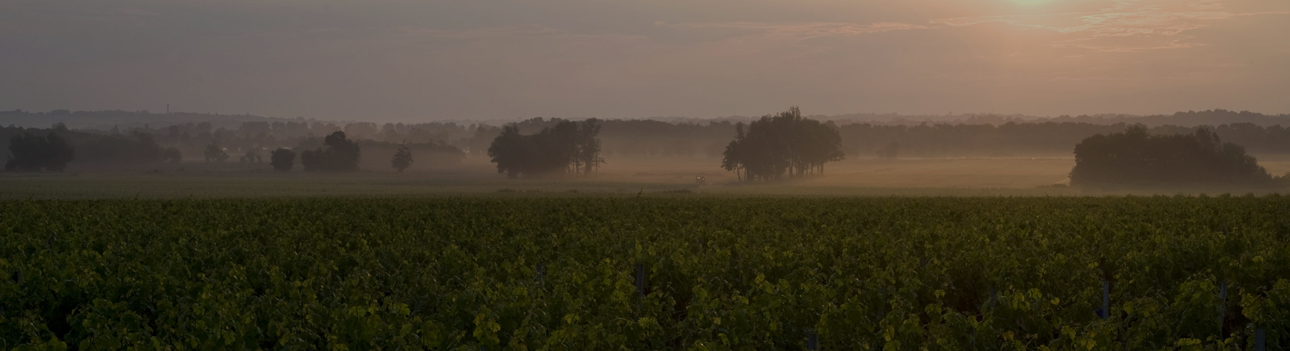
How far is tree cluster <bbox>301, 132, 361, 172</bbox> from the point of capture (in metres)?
122

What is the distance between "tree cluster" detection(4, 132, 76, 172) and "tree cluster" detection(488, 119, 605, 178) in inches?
1930

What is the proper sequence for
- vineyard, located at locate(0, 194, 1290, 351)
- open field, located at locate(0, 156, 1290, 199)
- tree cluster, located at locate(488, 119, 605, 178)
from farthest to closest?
tree cluster, located at locate(488, 119, 605, 178) < open field, located at locate(0, 156, 1290, 199) < vineyard, located at locate(0, 194, 1290, 351)

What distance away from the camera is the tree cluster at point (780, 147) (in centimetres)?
9981

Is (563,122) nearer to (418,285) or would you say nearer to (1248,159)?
(1248,159)

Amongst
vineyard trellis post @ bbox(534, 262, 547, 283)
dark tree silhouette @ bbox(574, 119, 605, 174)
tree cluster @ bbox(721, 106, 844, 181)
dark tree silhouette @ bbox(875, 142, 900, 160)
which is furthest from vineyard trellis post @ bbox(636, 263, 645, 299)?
dark tree silhouette @ bbox(875, 142, 900, 160)

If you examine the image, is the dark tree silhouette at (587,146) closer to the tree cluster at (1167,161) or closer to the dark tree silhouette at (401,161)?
the dark tree silhouette at (401,161)

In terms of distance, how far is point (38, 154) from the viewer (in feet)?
373

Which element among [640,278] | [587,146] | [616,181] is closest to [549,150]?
[587,146]

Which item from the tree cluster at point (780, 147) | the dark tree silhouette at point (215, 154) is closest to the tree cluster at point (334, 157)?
the dark tree silhouette at point (215, 154)

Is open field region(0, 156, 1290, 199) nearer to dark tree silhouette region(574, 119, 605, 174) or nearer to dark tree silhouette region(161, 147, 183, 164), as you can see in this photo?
Answer: dark tree silhouette region(574, 119, 605, 174)

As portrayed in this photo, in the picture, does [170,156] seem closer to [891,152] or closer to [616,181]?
[616,181]

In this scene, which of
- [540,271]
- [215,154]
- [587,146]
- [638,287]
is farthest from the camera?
[215,154]

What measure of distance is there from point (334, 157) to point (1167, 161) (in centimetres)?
8871

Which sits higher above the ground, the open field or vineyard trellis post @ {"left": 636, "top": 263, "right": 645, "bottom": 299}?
vineyard trellis post @ {"left": 636, "top": 263, "right": 645, "bottom": 299}
